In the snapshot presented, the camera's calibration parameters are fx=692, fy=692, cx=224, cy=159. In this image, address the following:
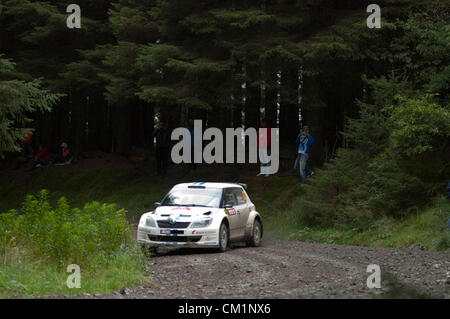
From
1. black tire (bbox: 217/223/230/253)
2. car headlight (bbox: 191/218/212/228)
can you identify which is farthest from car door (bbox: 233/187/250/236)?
car headlight (bbox: 191/218/212/228)

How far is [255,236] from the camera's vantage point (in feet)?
64.6

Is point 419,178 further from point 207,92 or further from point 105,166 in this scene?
point 105,166

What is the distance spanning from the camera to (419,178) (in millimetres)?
20531

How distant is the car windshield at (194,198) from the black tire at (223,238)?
2.36ft

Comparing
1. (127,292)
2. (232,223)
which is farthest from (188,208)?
(127,292)

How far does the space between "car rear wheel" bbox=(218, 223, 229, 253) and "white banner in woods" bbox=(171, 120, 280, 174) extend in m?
10.8

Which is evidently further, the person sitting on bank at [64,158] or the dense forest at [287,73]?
the person sitting on bank at [64,158]

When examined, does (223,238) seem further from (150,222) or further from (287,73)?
(287,73)

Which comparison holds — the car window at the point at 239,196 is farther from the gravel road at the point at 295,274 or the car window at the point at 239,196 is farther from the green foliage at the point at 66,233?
the green foliage at the point at 66,233

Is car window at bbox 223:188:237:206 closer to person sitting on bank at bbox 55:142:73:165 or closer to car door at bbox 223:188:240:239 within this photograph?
car door at bbox 223:188:240:239

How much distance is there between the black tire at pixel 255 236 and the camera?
765 inches

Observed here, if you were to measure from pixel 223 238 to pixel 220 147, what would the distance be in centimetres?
1666

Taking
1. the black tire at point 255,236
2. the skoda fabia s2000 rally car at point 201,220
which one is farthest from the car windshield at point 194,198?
the black tire at point 255,236

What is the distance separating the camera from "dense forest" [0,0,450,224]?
20.7m
